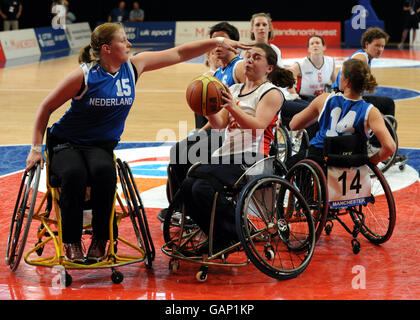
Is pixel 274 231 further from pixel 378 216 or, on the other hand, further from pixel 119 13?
pixel 119 13

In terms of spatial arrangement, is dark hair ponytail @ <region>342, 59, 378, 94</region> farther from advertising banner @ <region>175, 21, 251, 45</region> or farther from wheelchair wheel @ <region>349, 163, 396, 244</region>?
advertising banner @ <region>175, 21, 251, 45</region>

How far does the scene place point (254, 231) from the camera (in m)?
4.11

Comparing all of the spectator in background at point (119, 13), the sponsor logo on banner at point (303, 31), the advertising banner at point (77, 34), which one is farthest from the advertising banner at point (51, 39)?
the sponsor logo on banner at point (303, 31)

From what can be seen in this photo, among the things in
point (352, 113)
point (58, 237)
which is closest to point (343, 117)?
point (352, 113)

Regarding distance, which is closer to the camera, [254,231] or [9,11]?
[254,231]

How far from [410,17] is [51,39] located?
10.8 m

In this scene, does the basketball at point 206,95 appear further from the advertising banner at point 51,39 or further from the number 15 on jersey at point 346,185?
the advertising banner at point 51,39

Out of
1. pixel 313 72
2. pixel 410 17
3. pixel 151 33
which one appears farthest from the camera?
pixel 151 33

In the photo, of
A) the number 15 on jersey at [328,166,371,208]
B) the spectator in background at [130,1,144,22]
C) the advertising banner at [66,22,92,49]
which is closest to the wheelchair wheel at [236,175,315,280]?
the number 15 on jersey at [328,166,371,208]

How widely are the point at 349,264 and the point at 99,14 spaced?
21.1m

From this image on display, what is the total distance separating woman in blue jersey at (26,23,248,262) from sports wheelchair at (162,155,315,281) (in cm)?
44

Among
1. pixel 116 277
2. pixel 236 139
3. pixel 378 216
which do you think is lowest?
pixel 378 216

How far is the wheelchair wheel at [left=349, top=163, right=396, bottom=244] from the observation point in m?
4.27

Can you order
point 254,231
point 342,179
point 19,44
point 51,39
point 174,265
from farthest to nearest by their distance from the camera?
point 51,39
point 19,44
point 342,179
point 254,231
point 174,265
